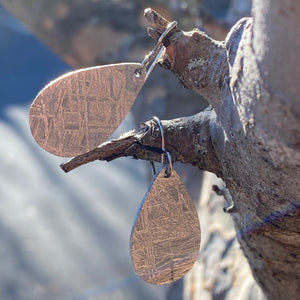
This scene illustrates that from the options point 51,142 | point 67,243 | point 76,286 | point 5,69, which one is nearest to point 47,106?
point 51,142

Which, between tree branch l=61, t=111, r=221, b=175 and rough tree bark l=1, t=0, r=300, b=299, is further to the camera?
tree branch l=61, t=111, r=221, b=175

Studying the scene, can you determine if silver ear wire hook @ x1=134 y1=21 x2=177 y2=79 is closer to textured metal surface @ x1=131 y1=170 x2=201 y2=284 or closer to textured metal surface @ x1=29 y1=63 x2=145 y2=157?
textured metal surface @ x1=29 y1=63 x2=145 y2=157

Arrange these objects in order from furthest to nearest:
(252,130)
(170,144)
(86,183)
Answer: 1. (86,183)
2. (170,144)
3. (252,130)

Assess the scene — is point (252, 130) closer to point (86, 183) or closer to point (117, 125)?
point (117, 125)

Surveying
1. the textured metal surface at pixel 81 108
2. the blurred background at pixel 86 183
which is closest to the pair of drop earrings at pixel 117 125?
the textured metal surface at pixel 81 108

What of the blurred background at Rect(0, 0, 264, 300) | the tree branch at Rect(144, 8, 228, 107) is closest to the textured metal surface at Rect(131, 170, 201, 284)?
the tree branch at Rect(144, 8, 228, 107)

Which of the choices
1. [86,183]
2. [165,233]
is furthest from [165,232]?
[86,183]

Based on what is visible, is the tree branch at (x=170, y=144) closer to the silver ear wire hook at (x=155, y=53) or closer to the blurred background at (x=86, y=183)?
the silver ear wire hook at (x=155, y=53)
